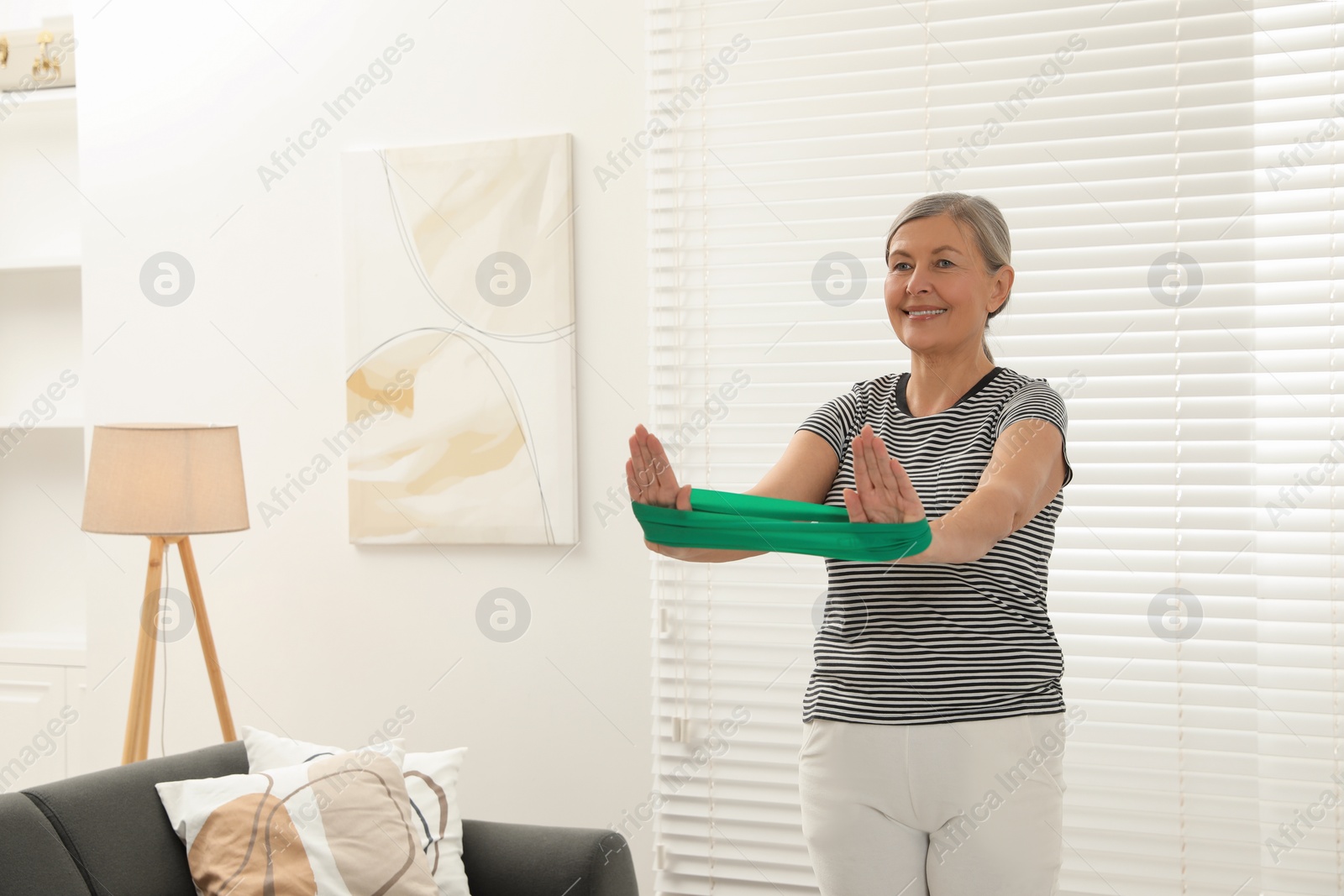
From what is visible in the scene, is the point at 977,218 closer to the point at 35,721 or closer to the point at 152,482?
the point at 152,482

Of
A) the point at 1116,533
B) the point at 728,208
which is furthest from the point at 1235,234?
the point at 728,208

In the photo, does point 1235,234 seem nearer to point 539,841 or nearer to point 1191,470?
point 1191,470

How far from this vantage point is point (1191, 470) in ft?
7.80

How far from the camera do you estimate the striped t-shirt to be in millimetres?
1425

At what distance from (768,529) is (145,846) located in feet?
4.44

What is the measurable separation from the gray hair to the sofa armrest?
1.21 m

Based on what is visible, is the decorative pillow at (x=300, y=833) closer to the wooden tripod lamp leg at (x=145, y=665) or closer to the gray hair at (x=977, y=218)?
the wooden tripod lamp leg at (x=145, y=665)

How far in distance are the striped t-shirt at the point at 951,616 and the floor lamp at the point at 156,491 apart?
175 centimetres

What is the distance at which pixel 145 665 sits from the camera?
275 centimetres

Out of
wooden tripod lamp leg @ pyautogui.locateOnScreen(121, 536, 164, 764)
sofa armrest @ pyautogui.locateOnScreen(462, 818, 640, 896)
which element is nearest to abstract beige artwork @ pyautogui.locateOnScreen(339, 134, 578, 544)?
wooden tripod lamp leg @ pyautogui.locateOnScreen(121, 536, 164, 764)

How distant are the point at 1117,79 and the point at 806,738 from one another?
1727mm

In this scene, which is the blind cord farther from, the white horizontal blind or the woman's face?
the woman's face

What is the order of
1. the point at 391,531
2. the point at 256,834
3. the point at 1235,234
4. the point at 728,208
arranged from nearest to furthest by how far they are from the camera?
the point at 256,834 → the point at 1235,234 → the point at 728,208 → the point at 391,531

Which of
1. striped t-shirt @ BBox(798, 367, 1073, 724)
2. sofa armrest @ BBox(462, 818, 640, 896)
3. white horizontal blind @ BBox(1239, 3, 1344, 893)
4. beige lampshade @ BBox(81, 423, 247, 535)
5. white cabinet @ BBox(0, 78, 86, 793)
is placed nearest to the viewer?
striped t-shirt @ BBox(798, 367, 1073, 724)
